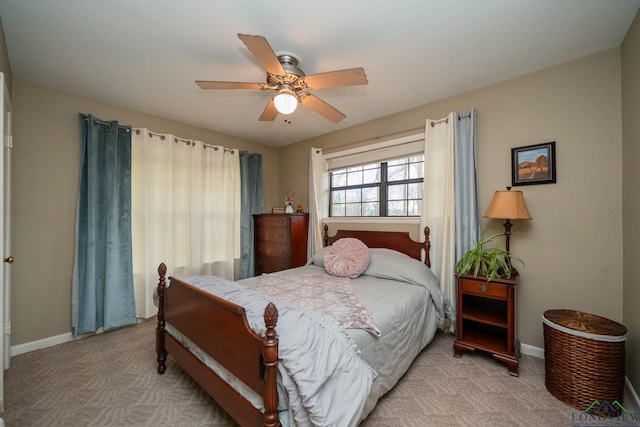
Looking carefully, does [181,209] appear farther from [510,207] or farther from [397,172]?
[510,207]

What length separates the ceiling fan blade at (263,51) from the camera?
143 cm

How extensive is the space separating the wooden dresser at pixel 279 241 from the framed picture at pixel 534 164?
262 centimetres

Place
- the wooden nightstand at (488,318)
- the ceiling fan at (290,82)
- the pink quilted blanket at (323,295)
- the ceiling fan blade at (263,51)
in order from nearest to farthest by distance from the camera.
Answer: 1. the ceiling fan blade at (263,51)
2. the pink quilted blanket at (323,295)
3. the ceiling fan at (290,82)
4. the wooden nightstand at (488,318)

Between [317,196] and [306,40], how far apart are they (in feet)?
7.56

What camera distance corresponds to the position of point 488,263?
2289 millimetres

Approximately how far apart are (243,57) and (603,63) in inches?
113

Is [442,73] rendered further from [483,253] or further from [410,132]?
[483,253]

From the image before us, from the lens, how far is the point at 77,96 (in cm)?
276

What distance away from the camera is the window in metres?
3.25

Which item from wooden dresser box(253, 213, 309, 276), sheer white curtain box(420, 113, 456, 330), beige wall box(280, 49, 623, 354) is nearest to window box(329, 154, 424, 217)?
sheer white curtain box(420, 113, 456, 330)

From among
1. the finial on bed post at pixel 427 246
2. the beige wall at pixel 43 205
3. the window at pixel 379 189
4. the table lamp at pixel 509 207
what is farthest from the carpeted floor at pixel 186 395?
the window at pixel 379 189

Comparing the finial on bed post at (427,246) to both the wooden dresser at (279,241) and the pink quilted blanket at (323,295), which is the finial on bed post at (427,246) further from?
the wooden dresser at (279,241)

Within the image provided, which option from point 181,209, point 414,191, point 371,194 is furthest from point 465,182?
point 181,209

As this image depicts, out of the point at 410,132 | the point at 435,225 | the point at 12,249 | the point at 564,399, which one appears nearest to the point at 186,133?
the point at 12,249
